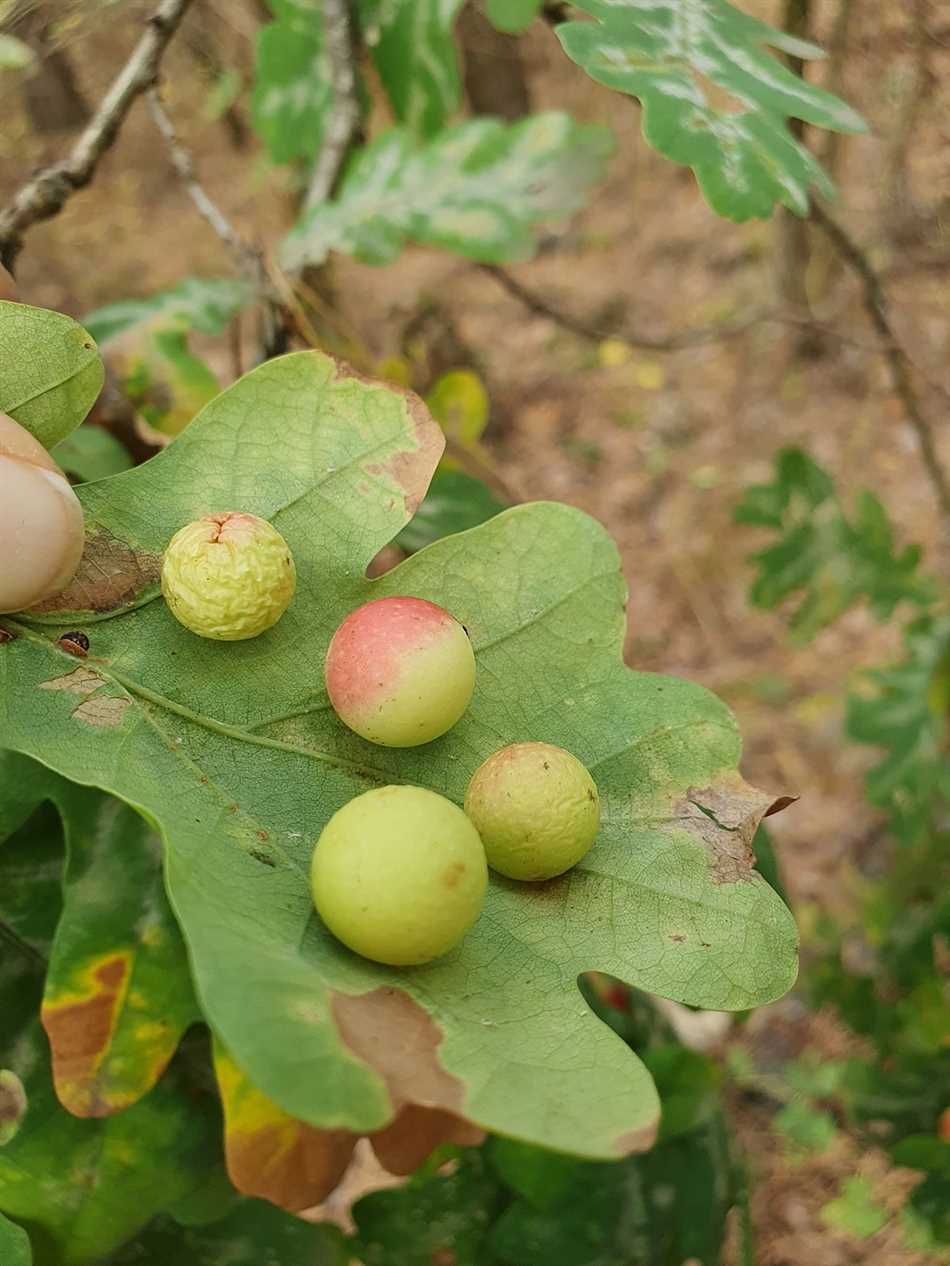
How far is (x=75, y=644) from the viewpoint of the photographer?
96 centimetres

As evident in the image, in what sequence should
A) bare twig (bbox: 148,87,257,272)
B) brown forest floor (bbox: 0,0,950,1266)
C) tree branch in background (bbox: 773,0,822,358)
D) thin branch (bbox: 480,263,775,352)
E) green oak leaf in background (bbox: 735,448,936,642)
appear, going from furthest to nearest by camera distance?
tree branch in background (bbox: 773,0,822,358) < brown forest floor (bbox: 0,0,950,1266) < green oak leaf in background (bbox: 735,448,936,642) < thin branch (bbox: 480,263,775,352) < bare twig (bbox: 148,87,257,272)

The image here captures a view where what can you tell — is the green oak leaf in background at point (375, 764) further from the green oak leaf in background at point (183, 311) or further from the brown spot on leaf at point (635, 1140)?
the green oak leaf in background at point (183, 311)

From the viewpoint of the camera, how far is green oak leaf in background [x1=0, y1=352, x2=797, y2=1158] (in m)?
0.72

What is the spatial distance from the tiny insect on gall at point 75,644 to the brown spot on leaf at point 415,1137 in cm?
45

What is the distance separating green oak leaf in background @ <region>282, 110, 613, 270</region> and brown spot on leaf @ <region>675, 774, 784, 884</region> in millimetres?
899

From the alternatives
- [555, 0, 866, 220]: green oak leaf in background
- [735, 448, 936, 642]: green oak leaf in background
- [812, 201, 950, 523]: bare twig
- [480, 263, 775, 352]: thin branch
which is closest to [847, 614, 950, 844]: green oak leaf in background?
[735, 448, 936, 642]: green oak leaf in background

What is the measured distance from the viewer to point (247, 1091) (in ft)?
2.88

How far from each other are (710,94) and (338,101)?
0.69 metres

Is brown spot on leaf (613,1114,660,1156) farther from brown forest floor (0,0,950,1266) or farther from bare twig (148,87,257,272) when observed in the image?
brown forest floor (0,0,950,1266)

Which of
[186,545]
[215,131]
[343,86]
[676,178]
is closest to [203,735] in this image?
[186,545]

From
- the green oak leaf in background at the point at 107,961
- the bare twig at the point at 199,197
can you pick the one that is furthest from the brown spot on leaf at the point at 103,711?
the bare twig at the point at 199,197

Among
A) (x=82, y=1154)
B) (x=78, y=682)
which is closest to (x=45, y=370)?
(x=78, y=682)

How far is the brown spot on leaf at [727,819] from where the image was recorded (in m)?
0.94

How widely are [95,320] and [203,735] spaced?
33.5 inches
